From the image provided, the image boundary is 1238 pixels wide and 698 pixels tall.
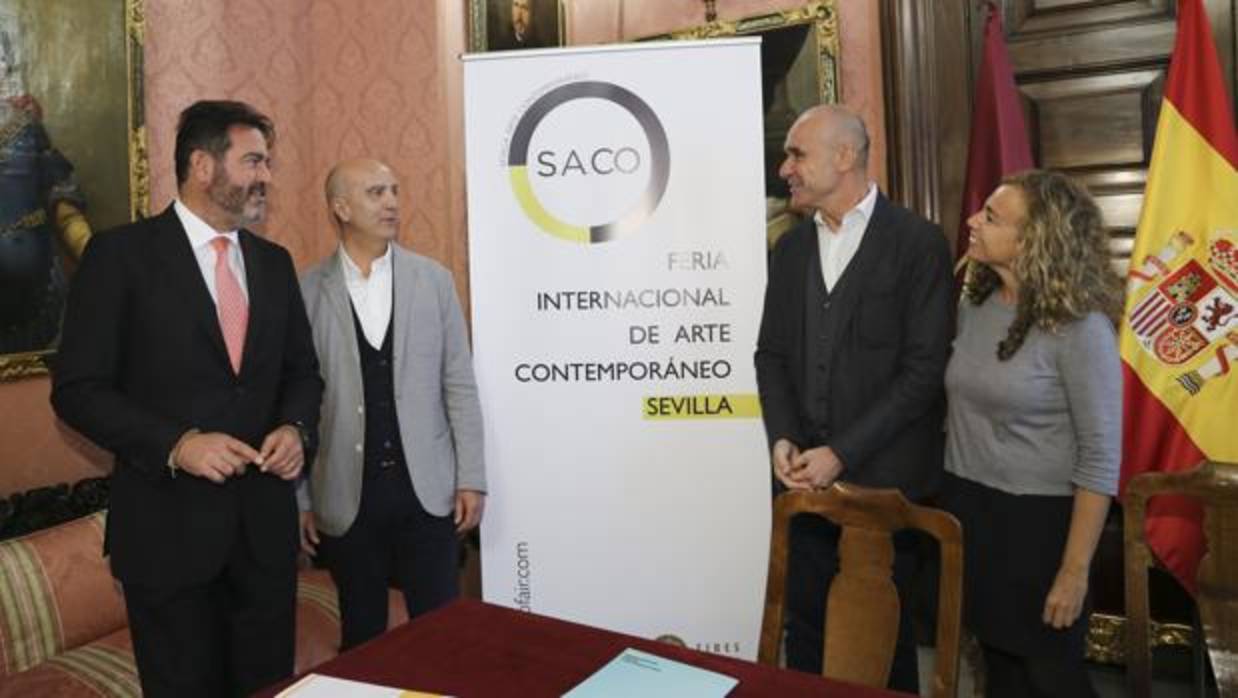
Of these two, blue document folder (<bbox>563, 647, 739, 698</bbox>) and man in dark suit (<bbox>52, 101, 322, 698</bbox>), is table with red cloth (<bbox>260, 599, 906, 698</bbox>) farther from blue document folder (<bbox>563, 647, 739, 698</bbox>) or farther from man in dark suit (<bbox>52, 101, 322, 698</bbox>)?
man in dark suit (<bbox>52, 101, 322, 698</bbox>)

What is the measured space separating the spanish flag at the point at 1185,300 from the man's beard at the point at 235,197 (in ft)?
7.34

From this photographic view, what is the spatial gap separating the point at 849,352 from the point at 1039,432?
436 mm

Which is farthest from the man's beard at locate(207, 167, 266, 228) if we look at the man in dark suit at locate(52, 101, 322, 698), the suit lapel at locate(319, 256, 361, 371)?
the suit lapel at locate(319, 256, 361, 371)

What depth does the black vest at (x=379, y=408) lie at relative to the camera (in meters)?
2.21

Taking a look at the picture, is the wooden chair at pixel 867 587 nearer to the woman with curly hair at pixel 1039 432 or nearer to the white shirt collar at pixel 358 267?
the woman with curly hair at pixel 1039 432

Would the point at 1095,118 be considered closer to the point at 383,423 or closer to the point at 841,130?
the point at 841,130

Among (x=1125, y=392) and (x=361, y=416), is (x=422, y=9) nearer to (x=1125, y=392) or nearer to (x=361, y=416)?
(x=361, y=416)

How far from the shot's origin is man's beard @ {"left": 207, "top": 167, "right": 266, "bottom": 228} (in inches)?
72.8

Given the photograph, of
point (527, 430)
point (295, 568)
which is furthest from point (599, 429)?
point (295, 568)

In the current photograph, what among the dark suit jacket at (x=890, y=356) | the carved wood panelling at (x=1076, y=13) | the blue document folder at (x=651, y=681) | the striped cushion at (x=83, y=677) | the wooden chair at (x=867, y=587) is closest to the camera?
the blue document folder at (x=651, y=681)

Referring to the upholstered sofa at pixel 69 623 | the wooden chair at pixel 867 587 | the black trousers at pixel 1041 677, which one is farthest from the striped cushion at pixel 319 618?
the black trousers at pixel 1041 677

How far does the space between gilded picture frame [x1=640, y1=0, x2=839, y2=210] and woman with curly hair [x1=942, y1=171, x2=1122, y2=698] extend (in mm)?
1245

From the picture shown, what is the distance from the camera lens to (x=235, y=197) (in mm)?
1867

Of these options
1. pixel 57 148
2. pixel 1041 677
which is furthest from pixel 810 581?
pixel 57 148
